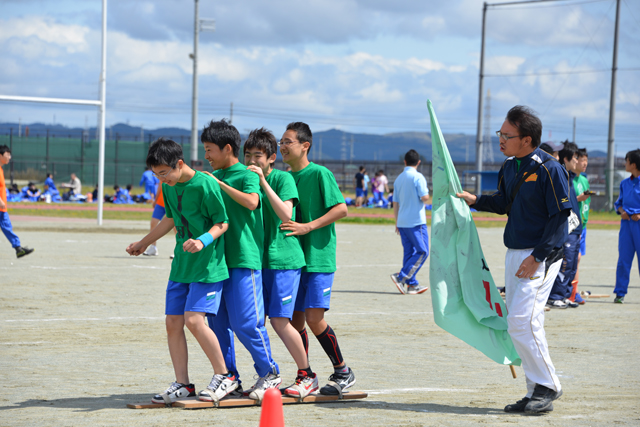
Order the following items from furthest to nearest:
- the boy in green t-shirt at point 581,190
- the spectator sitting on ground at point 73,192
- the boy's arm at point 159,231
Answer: the spectator sitting on ground at point 73,192 → the boy in green t-shirt at point 581,190 → the boy's arm at point 159,231

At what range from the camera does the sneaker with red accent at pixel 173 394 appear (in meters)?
5.02

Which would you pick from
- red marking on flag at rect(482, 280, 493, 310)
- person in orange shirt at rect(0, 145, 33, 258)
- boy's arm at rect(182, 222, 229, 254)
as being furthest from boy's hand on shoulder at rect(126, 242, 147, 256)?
person in orange shirt at rect(0, 145, 33, 258)

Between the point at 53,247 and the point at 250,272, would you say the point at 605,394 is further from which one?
the point at 53,247

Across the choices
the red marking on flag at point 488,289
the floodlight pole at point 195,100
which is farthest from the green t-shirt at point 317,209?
the floodlight pole at point 195,100

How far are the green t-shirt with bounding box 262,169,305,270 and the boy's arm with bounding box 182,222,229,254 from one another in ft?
1.35

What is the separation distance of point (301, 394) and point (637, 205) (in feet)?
23.3

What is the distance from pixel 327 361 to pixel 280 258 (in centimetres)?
191

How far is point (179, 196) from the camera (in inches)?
201

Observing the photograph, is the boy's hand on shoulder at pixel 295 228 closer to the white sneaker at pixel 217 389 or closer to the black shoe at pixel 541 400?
the white sneaker at pixel 217 389

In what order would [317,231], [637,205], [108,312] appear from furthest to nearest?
[637,205]
[108,312]
[317,231]

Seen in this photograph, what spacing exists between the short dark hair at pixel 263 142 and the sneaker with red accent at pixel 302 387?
1.62 meters

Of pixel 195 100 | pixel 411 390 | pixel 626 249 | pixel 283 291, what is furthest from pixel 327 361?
pixel 195 100

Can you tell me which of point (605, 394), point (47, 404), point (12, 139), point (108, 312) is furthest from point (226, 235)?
point (12, 139)

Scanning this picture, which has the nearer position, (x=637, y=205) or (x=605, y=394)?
(x=605, y=394)
